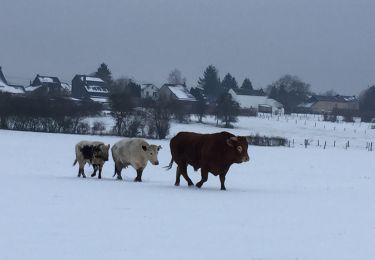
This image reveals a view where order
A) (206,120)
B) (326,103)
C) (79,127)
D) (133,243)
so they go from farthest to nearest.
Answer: (326,103) < (206,120) < (79,127) < (133,243)

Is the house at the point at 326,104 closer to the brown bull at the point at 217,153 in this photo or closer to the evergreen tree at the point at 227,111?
the evergreen tree at the point at 227,111

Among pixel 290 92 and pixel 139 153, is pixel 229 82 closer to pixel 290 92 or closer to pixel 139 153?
pixel 290 92

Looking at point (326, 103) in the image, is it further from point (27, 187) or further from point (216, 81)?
point (27, 187)

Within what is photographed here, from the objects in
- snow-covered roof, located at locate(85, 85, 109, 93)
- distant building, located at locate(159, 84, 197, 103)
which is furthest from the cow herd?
snow-covered roof, located at locate(85, 85, 109, 93)

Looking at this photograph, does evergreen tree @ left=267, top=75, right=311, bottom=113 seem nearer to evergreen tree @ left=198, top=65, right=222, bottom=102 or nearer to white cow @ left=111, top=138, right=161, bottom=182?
evergreen tree @ left=198, top=65, right=222, bottom=102

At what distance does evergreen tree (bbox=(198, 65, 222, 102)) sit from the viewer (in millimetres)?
165000

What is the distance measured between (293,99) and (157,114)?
10501 cm

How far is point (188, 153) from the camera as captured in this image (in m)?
18.2

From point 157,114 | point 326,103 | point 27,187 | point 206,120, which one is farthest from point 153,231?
point 326,103

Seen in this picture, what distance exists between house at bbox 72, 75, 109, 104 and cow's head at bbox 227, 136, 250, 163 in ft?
365

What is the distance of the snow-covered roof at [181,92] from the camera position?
127312 millimetres

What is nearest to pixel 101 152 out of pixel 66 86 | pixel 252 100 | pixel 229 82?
pixel 252 100

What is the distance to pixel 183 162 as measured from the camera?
1836 centimetres

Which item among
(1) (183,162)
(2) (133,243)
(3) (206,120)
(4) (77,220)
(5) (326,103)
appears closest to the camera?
(2) (133,243)
